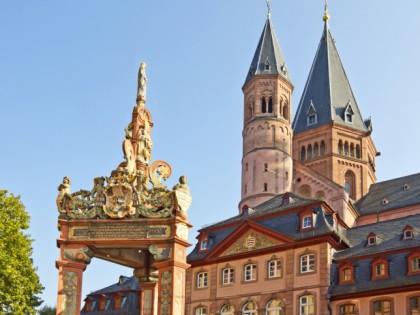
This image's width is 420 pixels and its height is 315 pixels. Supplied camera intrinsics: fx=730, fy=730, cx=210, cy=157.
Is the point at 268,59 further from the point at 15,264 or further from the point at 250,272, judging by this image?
the point at 15,264

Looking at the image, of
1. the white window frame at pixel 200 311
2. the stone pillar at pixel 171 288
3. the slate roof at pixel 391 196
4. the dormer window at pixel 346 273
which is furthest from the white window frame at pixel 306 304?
the stone pillar at pixel 171 288

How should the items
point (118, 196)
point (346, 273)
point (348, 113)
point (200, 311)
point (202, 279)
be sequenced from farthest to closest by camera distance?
1. point (348, 113)
2. point (202, 279)
3. point (200, 311)
4. point (346, 273)
5. point (118, 196)

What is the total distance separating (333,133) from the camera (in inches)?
2943

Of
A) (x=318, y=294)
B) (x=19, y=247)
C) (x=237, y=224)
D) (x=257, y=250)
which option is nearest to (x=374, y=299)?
(x=318, y=294)

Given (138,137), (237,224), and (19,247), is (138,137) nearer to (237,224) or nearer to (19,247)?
(19,247)

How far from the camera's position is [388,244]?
40750 mm

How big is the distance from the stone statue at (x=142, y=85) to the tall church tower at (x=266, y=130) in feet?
161

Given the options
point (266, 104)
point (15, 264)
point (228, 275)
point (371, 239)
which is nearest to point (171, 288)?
point (15, 264)

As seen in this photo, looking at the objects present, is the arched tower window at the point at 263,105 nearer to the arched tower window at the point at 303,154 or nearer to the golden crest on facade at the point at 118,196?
the arched tower window at the point at 303,154

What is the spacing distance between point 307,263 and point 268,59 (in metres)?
35.0

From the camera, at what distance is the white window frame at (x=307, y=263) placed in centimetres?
4172

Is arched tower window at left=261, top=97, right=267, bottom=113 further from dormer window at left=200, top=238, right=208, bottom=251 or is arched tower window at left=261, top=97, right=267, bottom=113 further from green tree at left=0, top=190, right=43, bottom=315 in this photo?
green tree at left=0, top=190, right=43, bottom=315

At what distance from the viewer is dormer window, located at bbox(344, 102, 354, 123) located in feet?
254

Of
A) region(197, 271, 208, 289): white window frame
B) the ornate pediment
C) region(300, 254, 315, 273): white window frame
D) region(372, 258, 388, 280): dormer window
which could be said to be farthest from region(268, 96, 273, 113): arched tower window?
region(372, 258, 388, 280): dormer window
